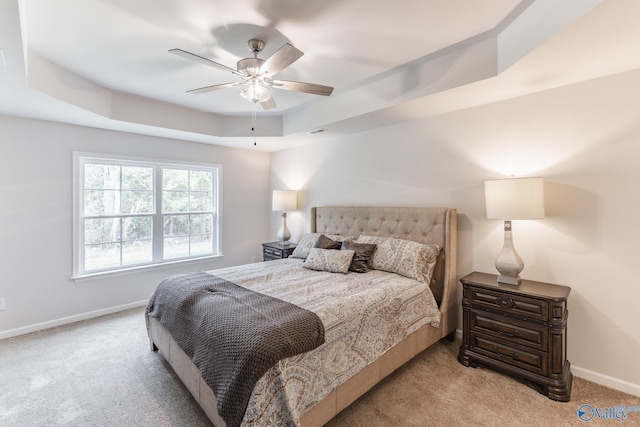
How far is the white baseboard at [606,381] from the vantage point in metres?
2.07

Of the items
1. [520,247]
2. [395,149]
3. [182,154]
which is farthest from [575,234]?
[182,154]

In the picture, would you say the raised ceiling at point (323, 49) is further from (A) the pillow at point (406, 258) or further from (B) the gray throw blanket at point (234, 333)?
(B) the gray throw blanket at point (234, 333)

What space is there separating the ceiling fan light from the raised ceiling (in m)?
0.33

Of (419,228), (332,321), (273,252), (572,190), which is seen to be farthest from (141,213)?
(572,190)

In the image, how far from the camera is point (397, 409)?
1938mm

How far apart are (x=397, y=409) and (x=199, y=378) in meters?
1.35

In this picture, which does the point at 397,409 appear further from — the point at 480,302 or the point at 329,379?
the point at 480,302

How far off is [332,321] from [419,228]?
65.9 inches

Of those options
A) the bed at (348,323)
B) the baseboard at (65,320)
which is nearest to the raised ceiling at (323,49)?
the bed at (348,323)

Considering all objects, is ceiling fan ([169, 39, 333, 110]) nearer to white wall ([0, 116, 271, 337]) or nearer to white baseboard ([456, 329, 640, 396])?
white wall ([0, 116, 271, 337])

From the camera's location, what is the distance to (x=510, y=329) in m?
2.27

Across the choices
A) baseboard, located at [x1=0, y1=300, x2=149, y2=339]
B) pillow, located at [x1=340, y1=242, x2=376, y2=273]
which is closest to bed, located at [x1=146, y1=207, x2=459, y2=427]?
pillow, located at [x1=340, y1=242, x2=376, y2=273]

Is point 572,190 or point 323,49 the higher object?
point 323,49

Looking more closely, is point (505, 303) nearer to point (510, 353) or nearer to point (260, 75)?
point (510, 353)
